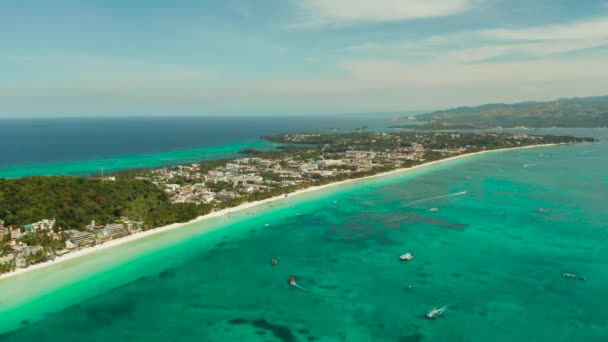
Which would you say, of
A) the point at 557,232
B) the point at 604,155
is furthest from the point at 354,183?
→ the point at 604,155

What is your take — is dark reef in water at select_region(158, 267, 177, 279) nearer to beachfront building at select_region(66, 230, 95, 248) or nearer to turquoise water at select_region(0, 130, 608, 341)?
turquoise water at select_region(0, 130, 608, 341)

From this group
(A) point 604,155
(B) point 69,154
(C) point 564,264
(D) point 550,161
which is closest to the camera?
(C) point 564,264

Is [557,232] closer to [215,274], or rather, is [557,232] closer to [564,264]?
[564,264]

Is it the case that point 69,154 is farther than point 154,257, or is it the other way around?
point 69,154

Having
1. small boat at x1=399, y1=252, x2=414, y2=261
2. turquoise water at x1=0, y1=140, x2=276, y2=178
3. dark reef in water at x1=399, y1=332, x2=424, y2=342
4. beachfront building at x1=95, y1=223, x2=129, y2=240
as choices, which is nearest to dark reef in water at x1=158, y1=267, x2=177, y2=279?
beachfront building at x1=95, y1=223, x2=129, y2=240

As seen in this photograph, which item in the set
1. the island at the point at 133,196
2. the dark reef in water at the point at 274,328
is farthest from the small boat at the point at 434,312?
the island at the point at 133,196

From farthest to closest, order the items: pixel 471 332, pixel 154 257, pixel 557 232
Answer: pixel 557 232 < pixel 154 257 < pixel 471 332

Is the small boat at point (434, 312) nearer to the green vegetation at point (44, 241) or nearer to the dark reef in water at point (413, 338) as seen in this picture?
the dark reef in water at point (413, 338)
